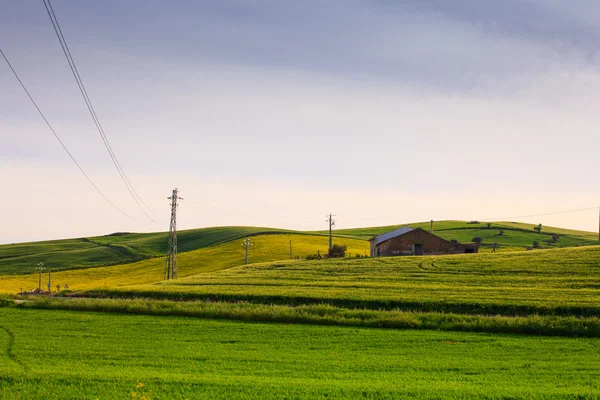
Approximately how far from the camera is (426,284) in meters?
51.2

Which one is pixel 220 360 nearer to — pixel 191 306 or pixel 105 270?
pixel 191 306

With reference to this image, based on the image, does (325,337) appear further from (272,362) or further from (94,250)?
(94,250)

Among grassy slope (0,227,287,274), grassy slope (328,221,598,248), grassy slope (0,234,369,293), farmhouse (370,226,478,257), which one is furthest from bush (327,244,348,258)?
grassy slope (328,221,598,248)

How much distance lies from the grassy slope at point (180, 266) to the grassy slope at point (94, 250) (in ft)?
40.5

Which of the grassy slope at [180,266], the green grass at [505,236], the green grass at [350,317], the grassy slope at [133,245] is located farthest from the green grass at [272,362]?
the green grass at [505,236]

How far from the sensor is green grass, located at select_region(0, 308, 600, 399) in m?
16.8

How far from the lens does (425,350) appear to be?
25.4 meters

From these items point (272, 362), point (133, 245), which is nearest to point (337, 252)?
point (272, 362)

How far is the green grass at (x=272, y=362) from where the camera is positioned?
661 inches

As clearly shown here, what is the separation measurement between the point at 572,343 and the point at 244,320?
16698 millimetres

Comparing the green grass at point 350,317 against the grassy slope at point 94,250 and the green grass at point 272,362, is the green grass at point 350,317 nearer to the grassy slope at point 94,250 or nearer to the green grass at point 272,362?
the green grass at point 272,362

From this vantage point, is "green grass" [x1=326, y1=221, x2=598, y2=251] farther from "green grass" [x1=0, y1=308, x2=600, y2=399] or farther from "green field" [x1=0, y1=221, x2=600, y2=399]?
"green grass" [x1=0, y1=308, x2=600, y2=399]

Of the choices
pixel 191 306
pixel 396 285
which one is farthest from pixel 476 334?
pixel 396 285

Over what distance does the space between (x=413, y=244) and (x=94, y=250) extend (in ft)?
247
